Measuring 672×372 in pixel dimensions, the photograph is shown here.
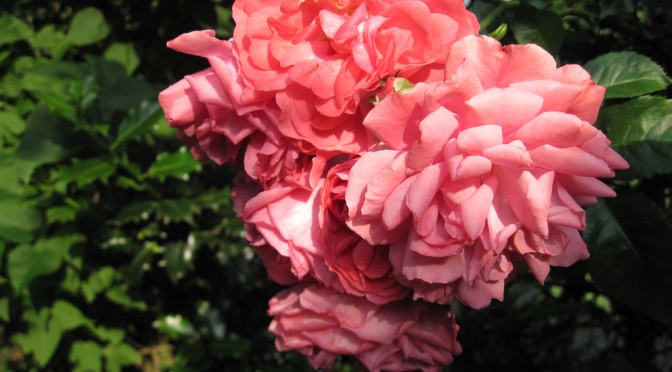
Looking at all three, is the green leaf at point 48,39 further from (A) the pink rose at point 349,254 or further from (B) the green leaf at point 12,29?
(A) the pink rose at point 349,254

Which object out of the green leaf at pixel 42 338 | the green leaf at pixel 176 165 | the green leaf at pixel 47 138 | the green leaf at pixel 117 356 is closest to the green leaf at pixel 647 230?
the green leaf at pixel 176 165

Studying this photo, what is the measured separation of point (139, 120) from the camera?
139 cm

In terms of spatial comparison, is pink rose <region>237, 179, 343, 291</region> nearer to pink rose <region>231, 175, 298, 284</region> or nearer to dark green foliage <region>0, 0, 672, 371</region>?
pink rose <region>231, 175, 298, 284</region>

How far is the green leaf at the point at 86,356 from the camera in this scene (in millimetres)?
1844

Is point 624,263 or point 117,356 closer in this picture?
point 624,263

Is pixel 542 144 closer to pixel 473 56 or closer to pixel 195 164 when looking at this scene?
pixel 473 56

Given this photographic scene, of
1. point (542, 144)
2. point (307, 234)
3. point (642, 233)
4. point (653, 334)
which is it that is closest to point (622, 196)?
point (642, 233)

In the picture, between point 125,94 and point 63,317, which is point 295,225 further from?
point 63,317

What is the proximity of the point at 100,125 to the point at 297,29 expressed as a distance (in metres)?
0.98

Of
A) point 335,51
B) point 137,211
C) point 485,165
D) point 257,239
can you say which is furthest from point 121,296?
point 485,165

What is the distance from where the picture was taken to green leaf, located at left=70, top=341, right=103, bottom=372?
184cm

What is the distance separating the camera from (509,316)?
1.65 m

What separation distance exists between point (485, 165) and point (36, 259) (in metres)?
1.34

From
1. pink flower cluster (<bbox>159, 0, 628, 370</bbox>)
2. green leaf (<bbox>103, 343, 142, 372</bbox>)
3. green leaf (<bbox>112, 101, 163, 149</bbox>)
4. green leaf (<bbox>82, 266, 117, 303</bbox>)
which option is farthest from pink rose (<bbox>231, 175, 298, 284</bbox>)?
green leaf (<bbox>103, 343, 142, 372</bbox>)
